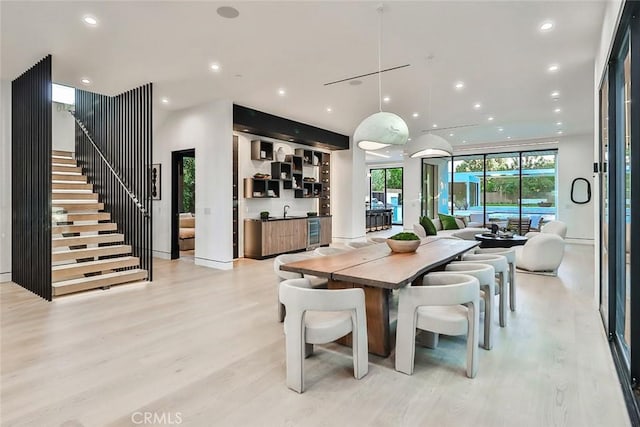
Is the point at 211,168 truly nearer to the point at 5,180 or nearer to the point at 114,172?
the point at 114,172

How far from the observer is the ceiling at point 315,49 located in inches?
140

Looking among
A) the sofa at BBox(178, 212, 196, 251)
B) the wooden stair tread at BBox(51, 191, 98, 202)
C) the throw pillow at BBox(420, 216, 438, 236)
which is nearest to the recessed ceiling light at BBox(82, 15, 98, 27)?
the wooden stair tread at BBox(51, 191, 98, 202)

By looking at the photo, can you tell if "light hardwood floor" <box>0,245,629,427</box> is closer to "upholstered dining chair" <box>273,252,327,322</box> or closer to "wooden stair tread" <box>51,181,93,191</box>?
"upholstered dining chair" <box>273,252,327,322</box>

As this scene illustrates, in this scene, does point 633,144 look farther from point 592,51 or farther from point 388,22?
point 592,51

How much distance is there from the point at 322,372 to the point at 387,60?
156 inches

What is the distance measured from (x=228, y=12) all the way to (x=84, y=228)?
4.51m

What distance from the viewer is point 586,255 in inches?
320

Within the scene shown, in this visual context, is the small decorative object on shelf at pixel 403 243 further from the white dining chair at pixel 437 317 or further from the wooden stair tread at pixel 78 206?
the wooden stair tread at pixel 78 206

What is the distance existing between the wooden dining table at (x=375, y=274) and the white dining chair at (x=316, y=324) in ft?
0.84

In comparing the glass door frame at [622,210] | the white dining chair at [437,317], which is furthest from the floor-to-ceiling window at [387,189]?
the white dining chair at [437,317]

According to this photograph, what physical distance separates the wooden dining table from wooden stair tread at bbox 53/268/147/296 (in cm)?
356

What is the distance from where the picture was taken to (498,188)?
11836 mm
